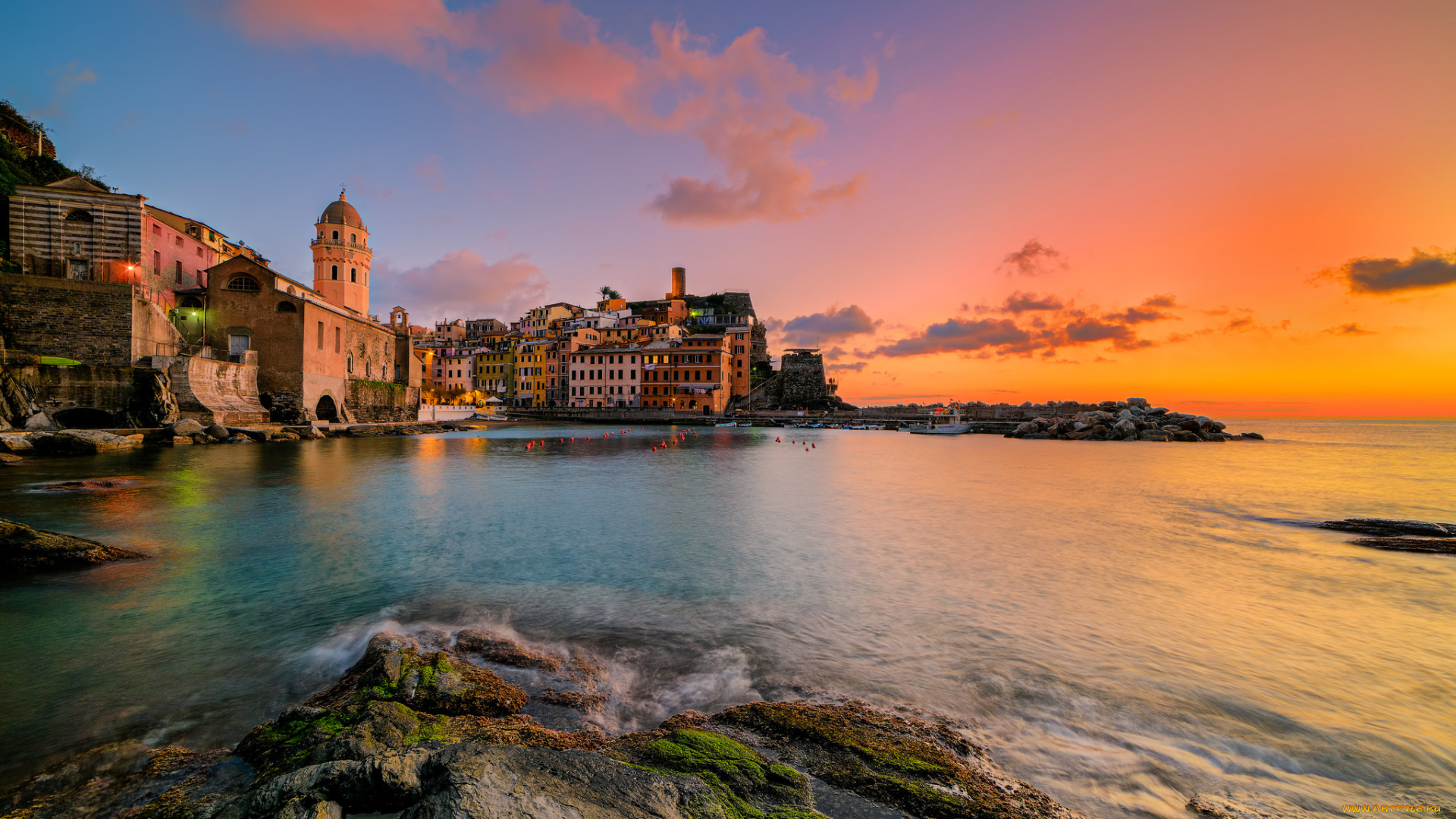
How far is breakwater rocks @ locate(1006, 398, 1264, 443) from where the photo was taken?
151 ft

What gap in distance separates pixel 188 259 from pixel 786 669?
4923cm

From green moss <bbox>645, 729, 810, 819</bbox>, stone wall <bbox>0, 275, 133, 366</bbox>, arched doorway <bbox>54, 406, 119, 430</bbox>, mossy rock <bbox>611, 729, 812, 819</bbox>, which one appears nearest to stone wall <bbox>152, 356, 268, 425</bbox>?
stone wall <bbox>0, 275, 133, 366</bbox>

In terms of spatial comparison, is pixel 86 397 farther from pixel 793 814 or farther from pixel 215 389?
pixel 793 814

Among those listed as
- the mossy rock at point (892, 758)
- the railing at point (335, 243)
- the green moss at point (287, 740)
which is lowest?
the mossy rock at point (892, 758)

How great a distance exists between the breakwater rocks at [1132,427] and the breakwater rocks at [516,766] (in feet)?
171

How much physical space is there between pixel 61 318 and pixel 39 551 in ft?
95.4

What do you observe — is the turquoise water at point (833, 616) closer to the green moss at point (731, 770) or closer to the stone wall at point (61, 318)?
the green moss at point (731, 770)

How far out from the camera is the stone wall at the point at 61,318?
2527 cm

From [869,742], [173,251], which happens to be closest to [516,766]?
[869,742]

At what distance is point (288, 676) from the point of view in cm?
480

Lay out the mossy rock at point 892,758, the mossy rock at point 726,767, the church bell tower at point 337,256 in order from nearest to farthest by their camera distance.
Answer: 1. the mossy rock at point 726,767
2. the mossy rock at point 892,758
3. the church bell tower at point 337,256

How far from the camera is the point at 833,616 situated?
6699 mm

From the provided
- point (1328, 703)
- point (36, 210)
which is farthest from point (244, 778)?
point (36, 210)

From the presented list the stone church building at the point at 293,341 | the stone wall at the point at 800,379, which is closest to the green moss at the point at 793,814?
the stone church building at the point at 293,341
